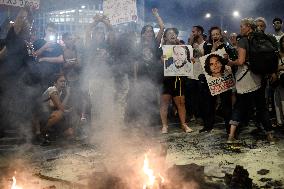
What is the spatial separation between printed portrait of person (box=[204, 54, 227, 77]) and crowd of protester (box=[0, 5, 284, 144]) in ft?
0.10

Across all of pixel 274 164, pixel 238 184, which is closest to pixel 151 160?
pixel 238 184

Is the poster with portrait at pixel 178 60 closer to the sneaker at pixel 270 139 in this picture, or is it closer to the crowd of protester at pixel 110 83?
the crowd of protester at pixel 110 83

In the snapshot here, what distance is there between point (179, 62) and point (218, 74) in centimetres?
102

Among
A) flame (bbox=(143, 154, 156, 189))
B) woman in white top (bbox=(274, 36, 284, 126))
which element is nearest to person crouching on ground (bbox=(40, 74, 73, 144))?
flame (bbox=(143, 154, 156, 189))

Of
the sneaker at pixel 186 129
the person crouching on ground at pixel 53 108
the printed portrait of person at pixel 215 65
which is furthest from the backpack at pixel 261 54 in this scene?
the person crouching on ground at pixel 53 108

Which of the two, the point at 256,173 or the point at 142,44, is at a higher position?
the point at 142,44

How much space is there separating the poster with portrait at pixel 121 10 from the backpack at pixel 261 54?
3.52 meters

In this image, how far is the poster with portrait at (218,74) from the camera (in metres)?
7.03

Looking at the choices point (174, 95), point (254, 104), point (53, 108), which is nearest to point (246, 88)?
point (254, 104)

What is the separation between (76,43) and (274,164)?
18.2 ft

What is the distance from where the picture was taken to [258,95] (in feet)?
20.5

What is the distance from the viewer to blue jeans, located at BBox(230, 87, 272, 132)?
20.6 feet

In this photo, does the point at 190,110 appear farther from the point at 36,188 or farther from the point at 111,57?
the point at 36,188

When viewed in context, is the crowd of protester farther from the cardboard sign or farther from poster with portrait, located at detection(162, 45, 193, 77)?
the cardboard sign
